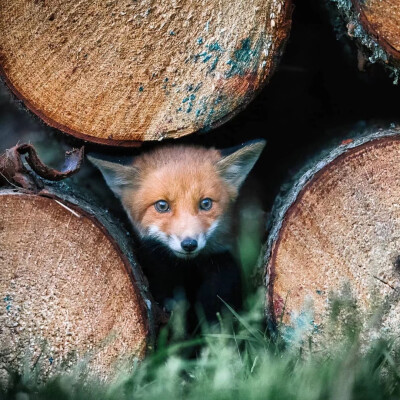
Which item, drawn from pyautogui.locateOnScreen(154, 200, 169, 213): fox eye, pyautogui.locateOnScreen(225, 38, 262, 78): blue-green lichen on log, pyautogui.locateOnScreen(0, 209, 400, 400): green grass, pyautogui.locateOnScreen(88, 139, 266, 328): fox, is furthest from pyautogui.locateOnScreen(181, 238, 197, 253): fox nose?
pyautogui.locateOnScreen(225, 38, 262, 78): blue-green lichen on log

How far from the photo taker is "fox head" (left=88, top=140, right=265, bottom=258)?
2.78m

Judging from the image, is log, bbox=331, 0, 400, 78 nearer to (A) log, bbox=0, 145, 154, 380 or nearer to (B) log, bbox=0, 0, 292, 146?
(B) log, bbox=0, 0, 292, 146

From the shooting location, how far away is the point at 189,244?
105 inches

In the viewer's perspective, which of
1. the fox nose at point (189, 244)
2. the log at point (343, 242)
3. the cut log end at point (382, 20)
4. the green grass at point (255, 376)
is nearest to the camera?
the green grass at point (255, 376)

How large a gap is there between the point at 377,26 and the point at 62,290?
1.39 m

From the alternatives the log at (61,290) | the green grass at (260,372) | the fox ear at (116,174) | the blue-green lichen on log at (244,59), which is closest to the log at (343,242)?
the green grass at (260,372)

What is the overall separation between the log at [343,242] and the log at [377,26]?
290mm

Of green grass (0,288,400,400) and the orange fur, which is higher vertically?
the orange fur

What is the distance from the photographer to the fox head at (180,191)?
2.78 metres

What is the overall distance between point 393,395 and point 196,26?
1.38m

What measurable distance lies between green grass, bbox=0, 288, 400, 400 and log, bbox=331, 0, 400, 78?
94 centimetres

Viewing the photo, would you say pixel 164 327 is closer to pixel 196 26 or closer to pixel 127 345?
pixel 127 345

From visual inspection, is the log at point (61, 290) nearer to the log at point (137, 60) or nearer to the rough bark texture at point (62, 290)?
the rough bark texture at point (62, 290)

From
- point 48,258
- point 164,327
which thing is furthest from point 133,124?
point 164,327
